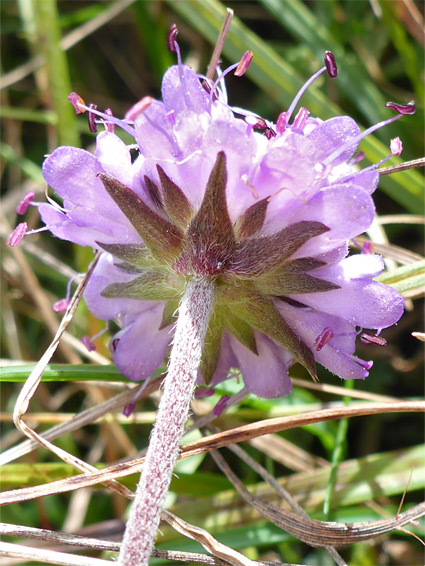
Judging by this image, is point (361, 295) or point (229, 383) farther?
point (229, 383)

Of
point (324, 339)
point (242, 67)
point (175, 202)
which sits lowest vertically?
point (324, 339)

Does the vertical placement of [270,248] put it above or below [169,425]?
above

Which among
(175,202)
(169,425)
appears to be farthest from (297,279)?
(169,425)

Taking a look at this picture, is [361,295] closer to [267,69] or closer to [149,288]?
[149,288]

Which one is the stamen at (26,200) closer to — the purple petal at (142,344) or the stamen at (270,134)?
the purple petal at (142,344)

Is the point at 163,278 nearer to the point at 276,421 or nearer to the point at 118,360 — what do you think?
the point at 118,360

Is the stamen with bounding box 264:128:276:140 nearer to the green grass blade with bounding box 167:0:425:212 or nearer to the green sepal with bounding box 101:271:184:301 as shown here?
the green sepal with bounding box 101:271:184:301

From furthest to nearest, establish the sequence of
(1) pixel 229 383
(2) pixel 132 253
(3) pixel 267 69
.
→ (3) pixel 267 69
(1) pixel 229 383
(2) pixel 132 253

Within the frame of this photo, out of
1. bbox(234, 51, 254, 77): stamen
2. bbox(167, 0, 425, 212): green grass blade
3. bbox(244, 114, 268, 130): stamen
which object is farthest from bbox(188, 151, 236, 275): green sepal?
bbox(167, 0, 425, 212): green grass blade
